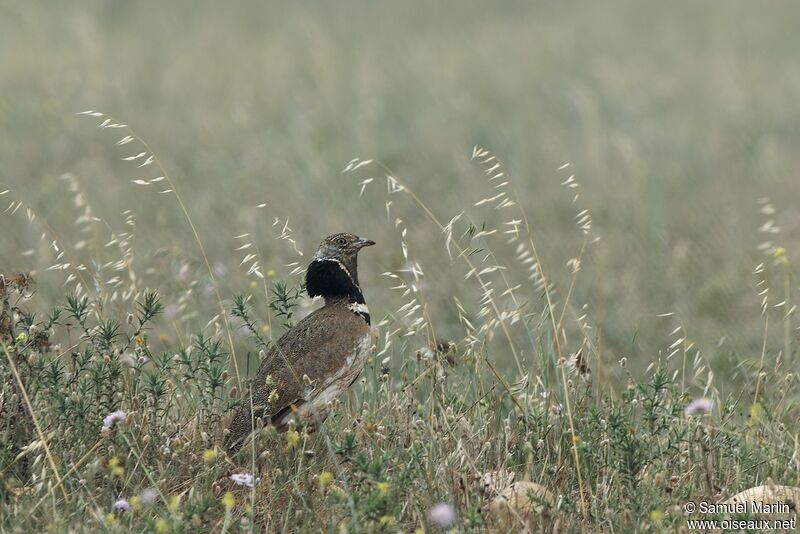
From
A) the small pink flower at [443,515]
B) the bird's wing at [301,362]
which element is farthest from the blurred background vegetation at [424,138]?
the small pink flower at [443,515]

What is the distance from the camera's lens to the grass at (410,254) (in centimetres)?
411

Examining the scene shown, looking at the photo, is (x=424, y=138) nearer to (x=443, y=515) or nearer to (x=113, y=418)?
(x=113, y=418)

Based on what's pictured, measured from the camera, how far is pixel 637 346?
24.7 feet

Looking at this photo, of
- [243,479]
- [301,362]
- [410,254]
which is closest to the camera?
[243,479]

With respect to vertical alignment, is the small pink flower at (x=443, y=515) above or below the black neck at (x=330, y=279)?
below

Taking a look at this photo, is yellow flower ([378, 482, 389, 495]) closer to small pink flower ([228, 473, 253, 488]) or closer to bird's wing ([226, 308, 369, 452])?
small pink flower ([228, 473, 253, 488])

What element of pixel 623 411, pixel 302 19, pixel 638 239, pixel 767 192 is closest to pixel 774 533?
pixel 623 411

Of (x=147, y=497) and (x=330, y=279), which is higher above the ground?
(x=330, y=279)

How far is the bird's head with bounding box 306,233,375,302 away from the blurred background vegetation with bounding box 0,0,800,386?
1.16m

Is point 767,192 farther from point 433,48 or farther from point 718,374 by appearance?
point 433,48

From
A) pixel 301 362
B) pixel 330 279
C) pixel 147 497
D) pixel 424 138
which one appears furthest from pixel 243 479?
pixel 424 138

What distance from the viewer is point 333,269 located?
5.03 metres

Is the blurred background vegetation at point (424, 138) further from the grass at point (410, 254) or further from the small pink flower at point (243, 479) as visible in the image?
the small pink flower at point (243, 479)

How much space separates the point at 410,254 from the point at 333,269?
4013mm
